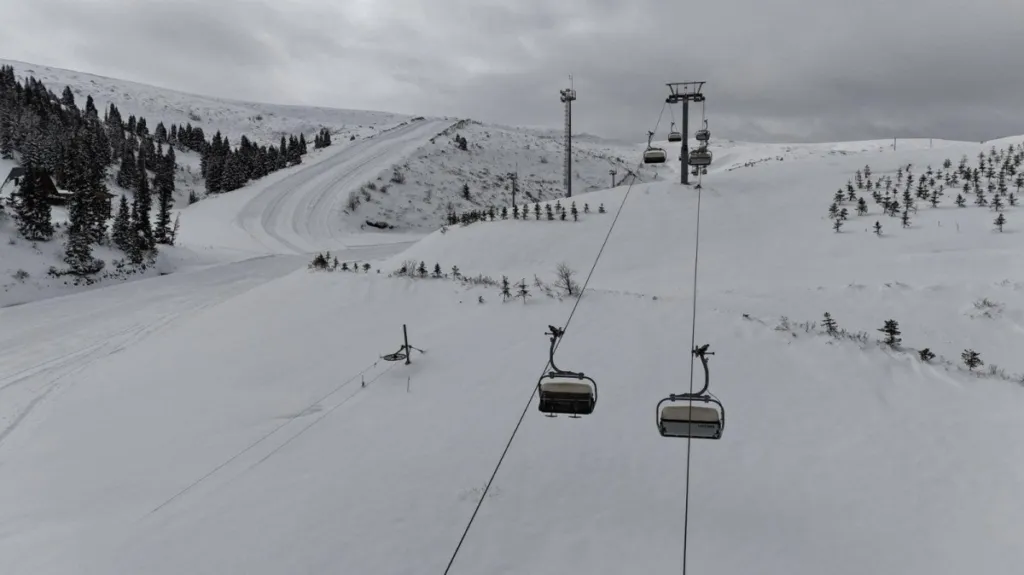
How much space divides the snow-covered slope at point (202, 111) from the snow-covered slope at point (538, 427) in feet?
369

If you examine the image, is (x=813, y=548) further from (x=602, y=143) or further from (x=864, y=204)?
(x=602, y=143)

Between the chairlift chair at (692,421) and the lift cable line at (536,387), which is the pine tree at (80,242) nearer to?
the lift cable line at (536,387)

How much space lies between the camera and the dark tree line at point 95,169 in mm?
27516

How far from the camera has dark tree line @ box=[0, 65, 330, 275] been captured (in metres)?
27.5

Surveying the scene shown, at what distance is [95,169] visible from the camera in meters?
38.7

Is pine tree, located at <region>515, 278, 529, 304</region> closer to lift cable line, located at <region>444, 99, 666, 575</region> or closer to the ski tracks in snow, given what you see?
lift cable line, located at <region>444, 99, 666, 575</region>

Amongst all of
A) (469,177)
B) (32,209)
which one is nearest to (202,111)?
(469,177)

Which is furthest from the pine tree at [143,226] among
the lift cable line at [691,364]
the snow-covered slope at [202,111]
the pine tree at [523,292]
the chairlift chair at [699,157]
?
the snow-covered slope at [202,111]

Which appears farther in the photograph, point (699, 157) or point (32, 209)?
point (32, 209)

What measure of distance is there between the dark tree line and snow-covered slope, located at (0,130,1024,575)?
417 inches

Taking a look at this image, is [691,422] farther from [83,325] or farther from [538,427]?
[83,325]

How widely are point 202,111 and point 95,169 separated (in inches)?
4849

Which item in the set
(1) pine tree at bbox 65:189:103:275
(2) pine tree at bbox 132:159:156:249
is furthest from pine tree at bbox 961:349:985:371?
(2) pine tree at bbox 132:159:156:249

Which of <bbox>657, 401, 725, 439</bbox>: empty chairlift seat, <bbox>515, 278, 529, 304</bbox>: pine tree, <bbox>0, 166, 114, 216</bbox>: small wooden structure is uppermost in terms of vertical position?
<bbox>0, 166, 114, 216</bbox>: small wooden structure
